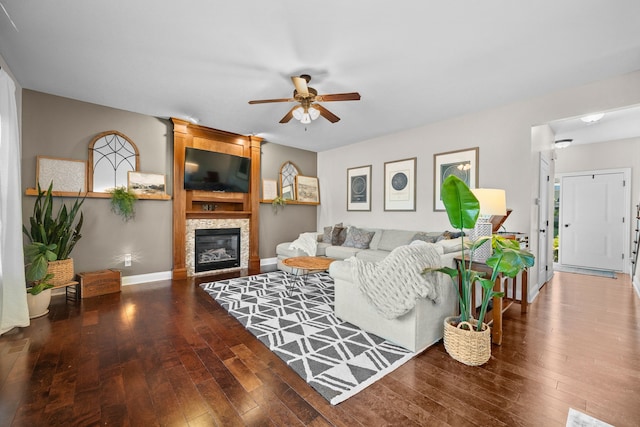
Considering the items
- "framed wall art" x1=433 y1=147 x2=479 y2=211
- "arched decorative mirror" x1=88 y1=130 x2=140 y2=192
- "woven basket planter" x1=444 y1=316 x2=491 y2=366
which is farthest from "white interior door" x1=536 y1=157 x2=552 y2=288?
"arched decorative mirror" x1=88 y1=130 x2=140 y2=192

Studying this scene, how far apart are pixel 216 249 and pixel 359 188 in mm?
3192

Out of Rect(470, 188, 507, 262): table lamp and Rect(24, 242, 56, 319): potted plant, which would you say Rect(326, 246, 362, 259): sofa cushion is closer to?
Rect(470, 188, 507, 262): table lamp

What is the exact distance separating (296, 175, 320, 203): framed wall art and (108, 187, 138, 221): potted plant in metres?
3.24

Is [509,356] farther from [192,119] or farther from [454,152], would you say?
[192,119]

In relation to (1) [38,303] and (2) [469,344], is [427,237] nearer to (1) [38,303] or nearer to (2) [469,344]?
(2) [469,344]

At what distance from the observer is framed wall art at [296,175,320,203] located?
6.41 meters

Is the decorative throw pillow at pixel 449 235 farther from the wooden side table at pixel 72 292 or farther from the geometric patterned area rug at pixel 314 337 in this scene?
the wooden side table at pixel 72 292

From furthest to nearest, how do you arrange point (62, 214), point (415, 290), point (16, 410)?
point (62, 214) < point (415, 290) < point (16, 410)

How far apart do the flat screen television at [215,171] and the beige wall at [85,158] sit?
0.33 meters

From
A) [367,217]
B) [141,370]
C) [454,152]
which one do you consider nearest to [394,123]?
[454,152]

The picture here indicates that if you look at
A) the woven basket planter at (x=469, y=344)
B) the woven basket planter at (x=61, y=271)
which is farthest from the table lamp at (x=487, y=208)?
the woven basket planter at (x=61, y=271)

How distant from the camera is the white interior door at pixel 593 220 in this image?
5.25m

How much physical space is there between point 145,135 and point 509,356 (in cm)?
547

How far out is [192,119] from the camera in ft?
14.8
